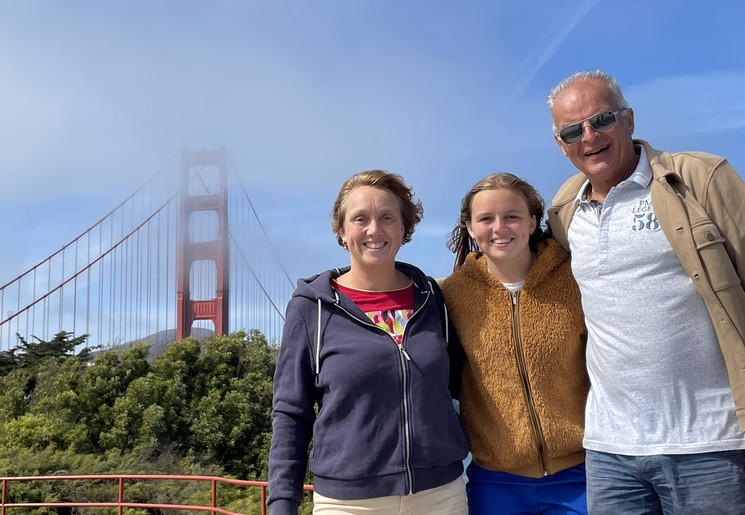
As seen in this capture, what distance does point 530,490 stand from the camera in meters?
1.73

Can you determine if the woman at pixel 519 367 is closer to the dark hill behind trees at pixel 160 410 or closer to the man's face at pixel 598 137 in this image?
the man's face at pixel 598 137

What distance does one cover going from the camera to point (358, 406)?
163 centimetres

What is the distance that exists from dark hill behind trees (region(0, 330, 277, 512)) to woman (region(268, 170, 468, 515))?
14.3 m

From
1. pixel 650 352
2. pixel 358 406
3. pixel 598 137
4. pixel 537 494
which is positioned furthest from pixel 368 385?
pixel 598 137

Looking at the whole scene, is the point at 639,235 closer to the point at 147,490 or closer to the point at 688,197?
the point at 688,197

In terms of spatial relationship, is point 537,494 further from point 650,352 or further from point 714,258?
point 714,258

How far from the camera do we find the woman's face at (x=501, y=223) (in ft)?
5.79

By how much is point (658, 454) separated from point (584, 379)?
28 cm

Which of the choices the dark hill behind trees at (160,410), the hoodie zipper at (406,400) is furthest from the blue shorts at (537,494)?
the dark hill behind trees at (160,410)

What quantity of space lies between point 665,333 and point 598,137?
0.48m

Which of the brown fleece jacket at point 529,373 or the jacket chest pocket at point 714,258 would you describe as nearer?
the jacket chest pocket at point 714,258

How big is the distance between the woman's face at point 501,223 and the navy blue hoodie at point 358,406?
0.69ft

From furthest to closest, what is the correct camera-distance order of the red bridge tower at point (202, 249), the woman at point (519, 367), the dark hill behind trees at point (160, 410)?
the red bridge tower at point (202, 249)
the dark hill behind trees at point (160, 410)
the woman at point (519, 367)

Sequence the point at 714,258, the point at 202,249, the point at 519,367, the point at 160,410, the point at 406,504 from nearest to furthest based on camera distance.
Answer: the point at 714,258 < the point at 406,504 < the point at 519,367 < the point at 160,410 < the point at 202,249
